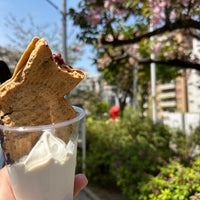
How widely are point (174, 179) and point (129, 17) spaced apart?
2628 mm

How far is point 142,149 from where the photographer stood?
504cm

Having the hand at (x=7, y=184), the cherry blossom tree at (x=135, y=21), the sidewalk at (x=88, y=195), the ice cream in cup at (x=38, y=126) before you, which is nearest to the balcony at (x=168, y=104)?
the cherry blossom tree at (x=135, y=21)

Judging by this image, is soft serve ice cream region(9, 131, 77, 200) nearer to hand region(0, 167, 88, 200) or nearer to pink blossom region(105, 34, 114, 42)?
hand region(0, 167, 88, 200)

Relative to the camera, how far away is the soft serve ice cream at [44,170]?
101 cm

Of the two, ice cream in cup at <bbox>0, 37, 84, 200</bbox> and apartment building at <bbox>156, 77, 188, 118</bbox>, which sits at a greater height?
ice cream in cup at <bbox>0, 37, 84, 200</bbox>

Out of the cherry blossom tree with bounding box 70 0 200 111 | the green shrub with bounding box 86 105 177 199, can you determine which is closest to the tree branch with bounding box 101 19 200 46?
the cherry blossom tree with bounding box 70 0 200 111

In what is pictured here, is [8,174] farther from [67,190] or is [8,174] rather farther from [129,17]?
[129,17]

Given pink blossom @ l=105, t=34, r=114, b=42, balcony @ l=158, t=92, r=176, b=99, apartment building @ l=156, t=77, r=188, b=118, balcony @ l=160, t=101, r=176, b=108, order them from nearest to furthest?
pink blossom @ l=105, t=34, r=114, b=42 → apartment building @ l=156, t=77, r=188, b=118 → balcony @ l=158, t=92, r=176, b=99 → balcony @ l=160, t=101, r=176, b=108

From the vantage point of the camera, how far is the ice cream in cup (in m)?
1.01

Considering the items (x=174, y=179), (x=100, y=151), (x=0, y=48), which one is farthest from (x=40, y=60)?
(x=100, y=151)

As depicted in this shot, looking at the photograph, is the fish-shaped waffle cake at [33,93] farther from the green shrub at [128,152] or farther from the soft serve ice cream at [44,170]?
the green shrub at [128,152]

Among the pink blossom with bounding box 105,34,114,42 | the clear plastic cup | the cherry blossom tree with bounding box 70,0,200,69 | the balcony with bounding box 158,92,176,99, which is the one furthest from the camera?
the balcony with bounding box 158,92,176,99

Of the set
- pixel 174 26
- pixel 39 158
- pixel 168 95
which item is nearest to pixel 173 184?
pixel 174 26

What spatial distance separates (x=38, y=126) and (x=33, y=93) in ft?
0.35
